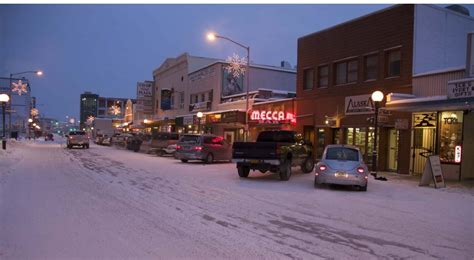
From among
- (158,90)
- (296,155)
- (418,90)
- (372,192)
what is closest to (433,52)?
(418,90)

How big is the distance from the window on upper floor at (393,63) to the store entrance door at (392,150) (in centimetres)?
282

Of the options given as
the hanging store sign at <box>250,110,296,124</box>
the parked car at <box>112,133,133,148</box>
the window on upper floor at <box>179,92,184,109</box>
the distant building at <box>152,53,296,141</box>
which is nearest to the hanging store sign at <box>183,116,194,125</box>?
the distant building at <box>152,53,296,141</box>

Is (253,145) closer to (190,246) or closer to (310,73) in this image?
(190,246)

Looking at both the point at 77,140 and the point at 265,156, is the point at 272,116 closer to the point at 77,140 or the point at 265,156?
the point at 265,156

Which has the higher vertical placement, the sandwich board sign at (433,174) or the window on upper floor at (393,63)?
the window on upper floor at (393,63)

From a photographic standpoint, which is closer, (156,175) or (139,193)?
(139,193)

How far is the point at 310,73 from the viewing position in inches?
1129

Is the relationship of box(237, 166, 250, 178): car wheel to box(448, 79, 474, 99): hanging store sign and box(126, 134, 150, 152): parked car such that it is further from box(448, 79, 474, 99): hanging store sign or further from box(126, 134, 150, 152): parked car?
box(126, 134, 150, 152): parked car

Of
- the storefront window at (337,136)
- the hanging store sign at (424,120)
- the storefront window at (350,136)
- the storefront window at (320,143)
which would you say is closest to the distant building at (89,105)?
the storefront window at (320,143)

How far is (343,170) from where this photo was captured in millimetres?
14867

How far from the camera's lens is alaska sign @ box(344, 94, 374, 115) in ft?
75.3

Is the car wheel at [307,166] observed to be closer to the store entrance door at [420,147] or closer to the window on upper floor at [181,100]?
the store entrance door at [420,147]

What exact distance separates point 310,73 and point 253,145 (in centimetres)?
1251

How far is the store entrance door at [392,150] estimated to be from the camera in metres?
21.9
